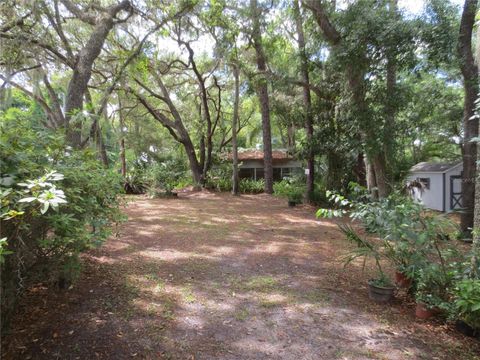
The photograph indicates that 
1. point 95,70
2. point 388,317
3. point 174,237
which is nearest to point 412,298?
point 388,317

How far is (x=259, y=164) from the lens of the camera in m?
21.0

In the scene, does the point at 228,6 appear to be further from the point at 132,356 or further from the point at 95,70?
the point at 132,356

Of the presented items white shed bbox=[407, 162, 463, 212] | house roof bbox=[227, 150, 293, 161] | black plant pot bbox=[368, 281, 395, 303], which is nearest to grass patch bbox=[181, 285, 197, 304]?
black plant pot bbox=[368, 281, 395, 303]

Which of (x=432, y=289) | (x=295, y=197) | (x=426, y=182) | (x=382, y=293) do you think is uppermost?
(x=426, y=182)

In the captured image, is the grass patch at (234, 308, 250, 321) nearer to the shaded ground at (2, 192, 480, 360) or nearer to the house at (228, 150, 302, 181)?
the shaded ground at (2, 192, 480, 360)

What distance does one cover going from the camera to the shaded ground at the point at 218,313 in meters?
2.61

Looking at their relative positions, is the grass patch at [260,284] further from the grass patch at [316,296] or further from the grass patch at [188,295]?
the grass patch at [188,295]

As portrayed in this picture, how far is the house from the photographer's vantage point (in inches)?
812

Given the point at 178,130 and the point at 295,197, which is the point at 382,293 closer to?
the point at 295,197

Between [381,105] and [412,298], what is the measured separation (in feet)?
17.3

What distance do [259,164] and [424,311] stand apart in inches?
708

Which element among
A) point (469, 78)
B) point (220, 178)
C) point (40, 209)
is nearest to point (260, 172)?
point (220, 178)

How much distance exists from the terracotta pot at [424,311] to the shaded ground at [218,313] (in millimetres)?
98

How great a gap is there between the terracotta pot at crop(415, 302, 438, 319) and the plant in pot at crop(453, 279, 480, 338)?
0.73ft
